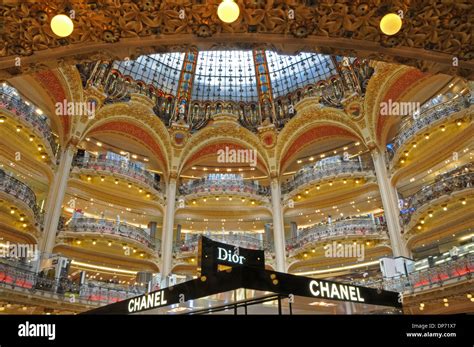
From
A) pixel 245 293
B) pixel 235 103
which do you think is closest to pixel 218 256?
pixel 245 293

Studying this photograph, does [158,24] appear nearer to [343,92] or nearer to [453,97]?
[453,97]

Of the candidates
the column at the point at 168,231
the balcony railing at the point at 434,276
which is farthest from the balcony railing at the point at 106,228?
the balcony railing at the point at 434,276

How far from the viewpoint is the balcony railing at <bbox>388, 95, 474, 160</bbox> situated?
20188mm

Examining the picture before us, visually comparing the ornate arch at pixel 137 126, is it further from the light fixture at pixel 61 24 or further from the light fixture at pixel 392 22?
the light fixture at pixel 392 22

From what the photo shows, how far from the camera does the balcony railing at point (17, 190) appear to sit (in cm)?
1841

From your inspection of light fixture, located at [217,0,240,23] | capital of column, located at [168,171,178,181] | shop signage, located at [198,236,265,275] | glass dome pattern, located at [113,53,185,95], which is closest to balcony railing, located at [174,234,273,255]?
capital of column, located at [168,171,178,181]

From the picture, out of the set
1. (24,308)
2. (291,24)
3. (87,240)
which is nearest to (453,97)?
(291,24)

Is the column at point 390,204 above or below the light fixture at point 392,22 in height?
above

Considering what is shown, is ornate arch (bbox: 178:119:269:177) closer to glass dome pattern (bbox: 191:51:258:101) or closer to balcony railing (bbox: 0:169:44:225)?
glass dome pattern (bbox: 191:51:258:101)

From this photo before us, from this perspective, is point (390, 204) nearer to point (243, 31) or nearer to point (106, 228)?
point (106, 228)

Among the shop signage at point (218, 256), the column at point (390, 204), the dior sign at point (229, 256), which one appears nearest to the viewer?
the shop signage at point (218, 256)

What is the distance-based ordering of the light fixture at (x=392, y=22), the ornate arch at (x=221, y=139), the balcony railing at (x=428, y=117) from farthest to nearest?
the ornate arch at (x=221, y=139)
the balcony railing at (x=428, y=117)
the light fixture at (x=392, y=22)

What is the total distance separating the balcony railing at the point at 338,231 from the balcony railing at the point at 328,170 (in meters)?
3.56

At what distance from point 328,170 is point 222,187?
8292 millimetres
